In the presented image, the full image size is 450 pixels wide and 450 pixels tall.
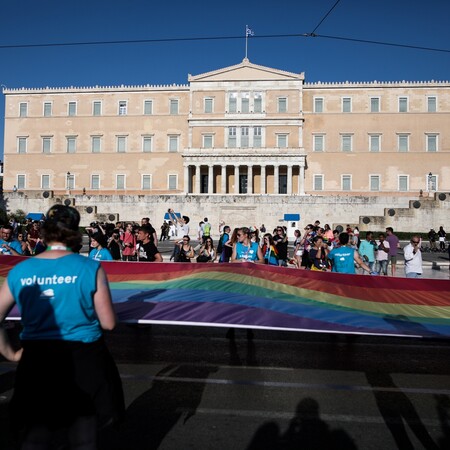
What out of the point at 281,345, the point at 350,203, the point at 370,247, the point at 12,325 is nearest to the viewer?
the point at 281,345

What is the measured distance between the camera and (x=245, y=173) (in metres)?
58.5

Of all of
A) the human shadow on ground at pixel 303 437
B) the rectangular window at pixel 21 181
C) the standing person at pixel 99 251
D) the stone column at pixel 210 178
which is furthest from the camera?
the rectangular window at pixel 21 181

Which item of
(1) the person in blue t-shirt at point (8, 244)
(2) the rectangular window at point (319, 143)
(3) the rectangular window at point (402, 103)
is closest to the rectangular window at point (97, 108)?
(2) the rectangular window at point (319, 143)

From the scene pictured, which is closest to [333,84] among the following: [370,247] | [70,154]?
[70,154]

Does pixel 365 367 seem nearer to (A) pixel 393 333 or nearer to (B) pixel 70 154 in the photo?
(A) pixel 393 333

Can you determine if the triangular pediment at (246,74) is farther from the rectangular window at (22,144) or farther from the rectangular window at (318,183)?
the rectangular window at (22,144)

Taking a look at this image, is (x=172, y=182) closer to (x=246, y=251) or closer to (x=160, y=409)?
(x=246, y=251)

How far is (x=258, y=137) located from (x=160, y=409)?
176ft

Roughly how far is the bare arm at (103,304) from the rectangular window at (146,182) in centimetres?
5766

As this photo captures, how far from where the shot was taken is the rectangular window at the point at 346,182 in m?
57.7

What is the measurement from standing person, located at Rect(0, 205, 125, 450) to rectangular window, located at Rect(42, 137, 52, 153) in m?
62.7

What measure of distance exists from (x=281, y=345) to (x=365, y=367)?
53.8 inches

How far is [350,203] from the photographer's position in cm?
4691

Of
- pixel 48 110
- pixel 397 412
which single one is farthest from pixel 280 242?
pixel 48 110
